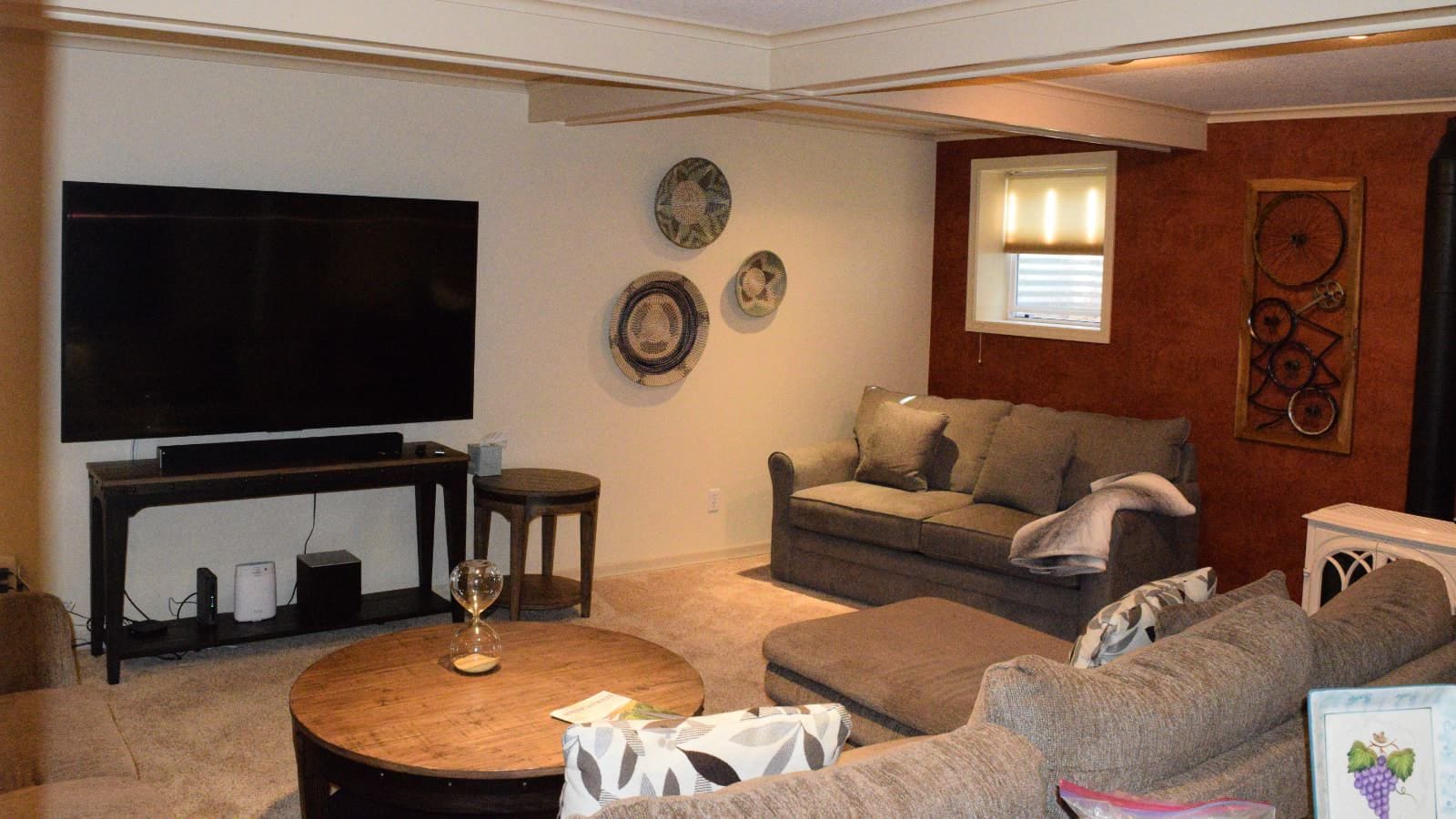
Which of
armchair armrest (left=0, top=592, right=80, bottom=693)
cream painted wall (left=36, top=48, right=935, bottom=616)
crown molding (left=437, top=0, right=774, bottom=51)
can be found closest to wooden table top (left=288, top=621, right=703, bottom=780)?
armchair armrest (left=0, top=592, right=80, bottom=693)

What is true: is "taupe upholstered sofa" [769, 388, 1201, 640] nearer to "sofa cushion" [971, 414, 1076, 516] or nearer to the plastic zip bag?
"sofa cushion" [971, 414, 1076, 516]

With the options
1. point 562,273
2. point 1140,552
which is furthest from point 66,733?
point 1140,552

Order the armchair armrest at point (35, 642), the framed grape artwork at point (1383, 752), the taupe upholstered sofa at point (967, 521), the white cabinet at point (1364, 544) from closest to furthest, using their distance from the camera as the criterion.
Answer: the framed grape artwork at point (1383, 752) < the armchair armrest at point (35, 642) < the white cabinet at point (1364, 544) < the taupe upholstered sofa at point (967, 521)

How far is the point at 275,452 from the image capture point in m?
4.72

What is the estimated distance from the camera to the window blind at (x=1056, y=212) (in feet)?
21.1

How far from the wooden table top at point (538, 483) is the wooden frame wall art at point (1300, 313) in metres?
3.10

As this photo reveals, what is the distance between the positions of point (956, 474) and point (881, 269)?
149cm

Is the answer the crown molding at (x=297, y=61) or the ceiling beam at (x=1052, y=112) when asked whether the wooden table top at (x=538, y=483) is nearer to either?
the crown molding at (x=297, y=61)

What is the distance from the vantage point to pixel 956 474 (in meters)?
6.05

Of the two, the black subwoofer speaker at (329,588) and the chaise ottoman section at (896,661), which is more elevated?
the chaise ottoman section at (896,661)

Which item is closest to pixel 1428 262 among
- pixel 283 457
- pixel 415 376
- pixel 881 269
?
pixel 881 269

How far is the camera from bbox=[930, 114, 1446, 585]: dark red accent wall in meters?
5.23

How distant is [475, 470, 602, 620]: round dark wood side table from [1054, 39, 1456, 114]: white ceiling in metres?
2.60

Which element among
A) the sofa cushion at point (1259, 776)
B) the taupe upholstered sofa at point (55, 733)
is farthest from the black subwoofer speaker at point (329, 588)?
the sofa cushion at point (1259, 776)
